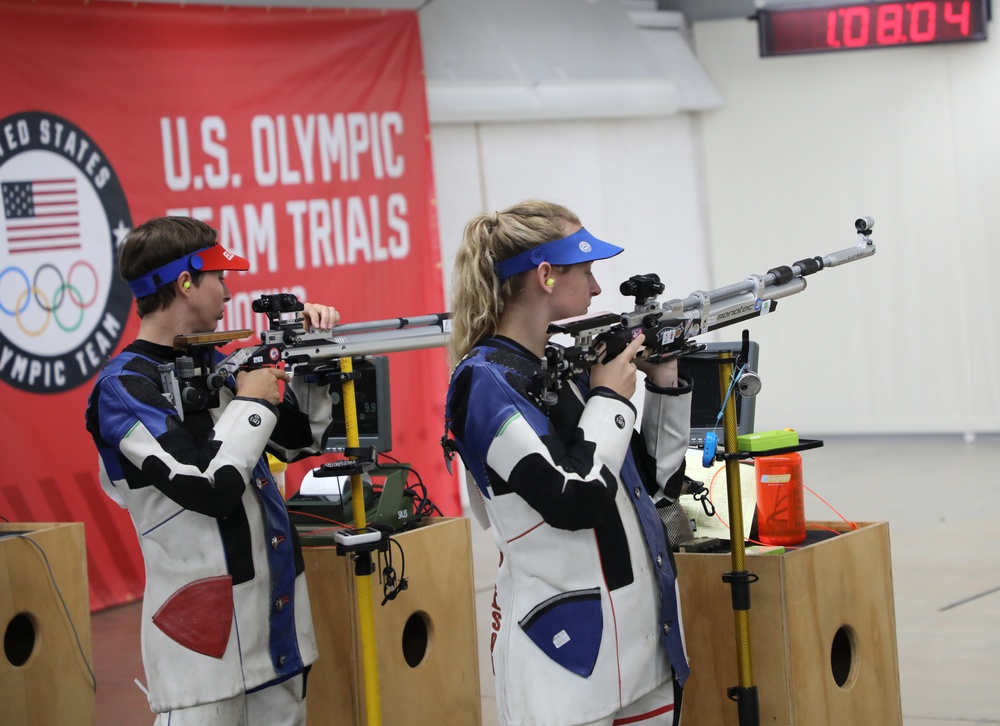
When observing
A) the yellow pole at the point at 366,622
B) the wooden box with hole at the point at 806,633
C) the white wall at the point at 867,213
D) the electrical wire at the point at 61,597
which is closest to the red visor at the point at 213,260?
the yellow pole at the point at 366,622

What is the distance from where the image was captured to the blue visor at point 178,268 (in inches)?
106

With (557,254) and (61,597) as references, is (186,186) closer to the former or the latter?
(61,597)

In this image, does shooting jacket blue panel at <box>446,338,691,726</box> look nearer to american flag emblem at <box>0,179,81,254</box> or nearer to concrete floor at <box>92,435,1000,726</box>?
concrete floor at <box>92,435,1000,726</box>

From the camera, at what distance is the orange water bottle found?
113 inches

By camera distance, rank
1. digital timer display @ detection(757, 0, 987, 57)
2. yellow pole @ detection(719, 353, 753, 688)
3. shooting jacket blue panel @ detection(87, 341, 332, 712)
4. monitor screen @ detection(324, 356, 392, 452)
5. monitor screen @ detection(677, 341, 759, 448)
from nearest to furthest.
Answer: shooting jacket blue panel @ detection(87, 341, 332, 712)
yellow pole @ detection(719, 353, 753, 688)
monitor screen @ detection(677, 341, 759, 448)
monitor screen @ detection(324, 356, 392, 452)
digital timer display @ detection(757, 0, 987, 57)

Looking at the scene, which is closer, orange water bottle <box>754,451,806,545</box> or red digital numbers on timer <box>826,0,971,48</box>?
orange water bottle <box>754,451,806,545</box>

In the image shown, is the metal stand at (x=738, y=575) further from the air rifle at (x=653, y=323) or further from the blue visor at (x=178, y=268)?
the blue visor at (x=178, y=268)

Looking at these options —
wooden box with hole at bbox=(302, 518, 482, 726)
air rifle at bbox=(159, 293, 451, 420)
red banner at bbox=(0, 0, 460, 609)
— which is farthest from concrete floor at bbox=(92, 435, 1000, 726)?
air rifle at bbox=(159, 293, 451, 420)

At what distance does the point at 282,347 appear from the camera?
2740 mm

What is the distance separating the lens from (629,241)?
903 cm

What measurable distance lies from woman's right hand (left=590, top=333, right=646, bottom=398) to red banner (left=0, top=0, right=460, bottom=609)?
4017 mm

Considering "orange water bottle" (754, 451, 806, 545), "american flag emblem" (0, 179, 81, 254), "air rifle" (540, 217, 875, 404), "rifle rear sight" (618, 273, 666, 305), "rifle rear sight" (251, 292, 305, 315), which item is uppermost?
"american flag emblem" (0, 179, 81, 254)

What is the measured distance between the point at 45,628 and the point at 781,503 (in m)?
2.26

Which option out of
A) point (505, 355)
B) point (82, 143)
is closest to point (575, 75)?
point (82, 143)
